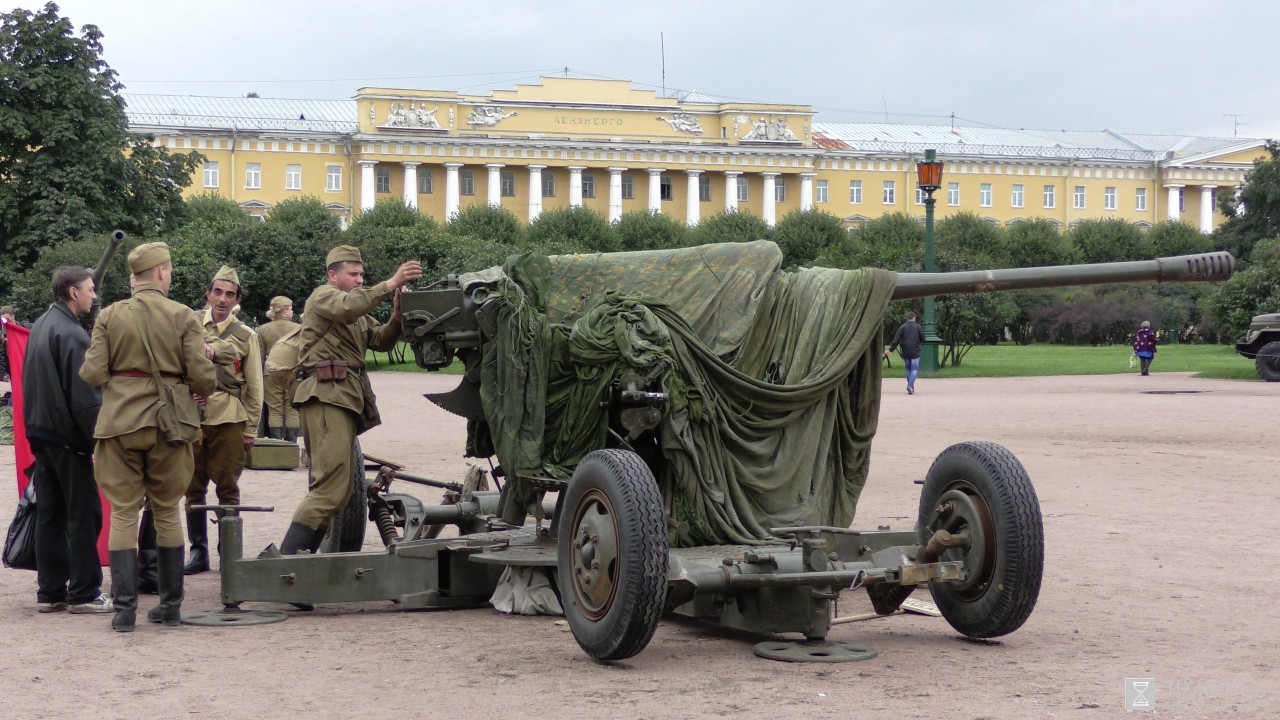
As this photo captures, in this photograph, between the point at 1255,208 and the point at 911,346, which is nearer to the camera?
the point at 911,346

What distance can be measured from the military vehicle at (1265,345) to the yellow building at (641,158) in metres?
56.8

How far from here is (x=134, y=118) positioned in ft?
288

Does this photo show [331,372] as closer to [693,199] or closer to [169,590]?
[169,590]

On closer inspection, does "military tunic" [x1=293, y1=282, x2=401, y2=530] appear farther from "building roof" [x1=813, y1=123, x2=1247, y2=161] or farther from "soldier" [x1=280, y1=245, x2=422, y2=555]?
"building roof" [x1=813, y1=123, x2=1247, y2=161]

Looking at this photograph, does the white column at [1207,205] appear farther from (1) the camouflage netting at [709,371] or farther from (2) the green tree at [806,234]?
(1) the camouflage netting at [709,371]

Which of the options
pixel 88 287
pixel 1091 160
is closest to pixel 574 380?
pixel 88 287

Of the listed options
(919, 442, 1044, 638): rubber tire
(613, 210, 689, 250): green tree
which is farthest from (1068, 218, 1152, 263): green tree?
(919, 442, 1044, 638): rubber tire

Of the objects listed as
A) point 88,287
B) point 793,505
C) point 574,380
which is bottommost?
point 793,505

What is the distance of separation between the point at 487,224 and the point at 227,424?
6645cm

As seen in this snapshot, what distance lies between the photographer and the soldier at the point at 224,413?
8969mm

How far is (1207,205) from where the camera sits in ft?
349

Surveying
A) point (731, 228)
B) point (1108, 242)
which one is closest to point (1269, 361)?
point (731, 228)

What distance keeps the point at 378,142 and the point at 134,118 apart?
14.1 metres

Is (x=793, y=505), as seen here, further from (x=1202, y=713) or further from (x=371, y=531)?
(x=371, y=531)
